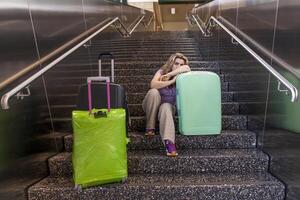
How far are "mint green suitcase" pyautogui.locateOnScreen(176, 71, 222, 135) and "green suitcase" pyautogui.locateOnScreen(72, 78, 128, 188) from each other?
2.23ft

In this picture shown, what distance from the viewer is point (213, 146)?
2691mm

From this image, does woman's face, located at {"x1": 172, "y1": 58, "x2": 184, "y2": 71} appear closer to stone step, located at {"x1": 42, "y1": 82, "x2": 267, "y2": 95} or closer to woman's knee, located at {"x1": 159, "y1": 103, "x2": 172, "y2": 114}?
woman's knee, located at {"x1": 159, "y1": 103, "x2": 172, "y2": 114}

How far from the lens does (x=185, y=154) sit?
2506 mm

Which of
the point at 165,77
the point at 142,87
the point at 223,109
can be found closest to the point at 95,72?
the point at 142,87

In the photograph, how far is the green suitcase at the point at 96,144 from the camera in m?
2.10

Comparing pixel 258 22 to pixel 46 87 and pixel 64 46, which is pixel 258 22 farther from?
pixel 46 87

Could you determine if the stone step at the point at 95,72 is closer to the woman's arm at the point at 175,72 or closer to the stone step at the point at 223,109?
the stone step at the point at 223,109

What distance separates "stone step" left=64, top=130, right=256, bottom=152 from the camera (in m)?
2.68

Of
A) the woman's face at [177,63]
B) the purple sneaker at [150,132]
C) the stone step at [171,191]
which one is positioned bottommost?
the stone step at [171,191]

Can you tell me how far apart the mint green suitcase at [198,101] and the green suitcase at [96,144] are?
2.23 feet

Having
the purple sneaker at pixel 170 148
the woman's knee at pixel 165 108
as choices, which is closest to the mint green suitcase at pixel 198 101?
the woman's knee at pixel 165 108

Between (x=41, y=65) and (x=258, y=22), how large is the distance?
190 centimetres

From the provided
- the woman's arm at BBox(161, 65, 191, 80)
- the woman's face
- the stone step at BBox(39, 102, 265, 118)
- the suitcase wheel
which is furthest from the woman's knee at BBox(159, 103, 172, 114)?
the suitcase wheel

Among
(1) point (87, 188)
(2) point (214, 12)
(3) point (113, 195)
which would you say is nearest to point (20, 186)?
(1) point (87, 188)
